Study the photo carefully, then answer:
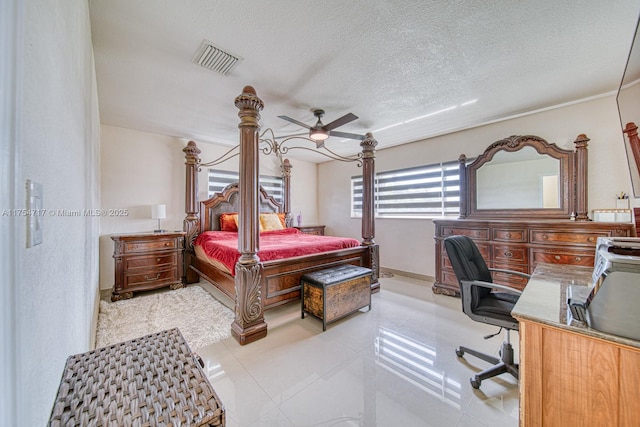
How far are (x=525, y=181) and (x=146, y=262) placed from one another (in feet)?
18.7

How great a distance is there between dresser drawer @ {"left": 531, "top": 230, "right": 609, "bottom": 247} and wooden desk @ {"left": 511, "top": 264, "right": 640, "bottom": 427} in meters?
2.43

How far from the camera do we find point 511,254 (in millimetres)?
3225

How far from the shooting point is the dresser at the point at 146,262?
3.48 metres

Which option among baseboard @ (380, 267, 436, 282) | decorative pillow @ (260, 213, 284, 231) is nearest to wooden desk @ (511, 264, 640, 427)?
baseboard @ (380, 267, 436, 282)

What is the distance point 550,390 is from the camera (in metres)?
1.04

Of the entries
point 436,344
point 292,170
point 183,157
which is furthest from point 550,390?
point 292,170

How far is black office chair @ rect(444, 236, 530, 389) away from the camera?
181 centimetres

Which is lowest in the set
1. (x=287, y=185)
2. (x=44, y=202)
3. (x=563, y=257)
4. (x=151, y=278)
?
(x=151, y=278)

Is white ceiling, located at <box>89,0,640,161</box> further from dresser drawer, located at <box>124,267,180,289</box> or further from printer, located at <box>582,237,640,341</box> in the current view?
dresser drawer, located at <box>124,267,180,289</box>

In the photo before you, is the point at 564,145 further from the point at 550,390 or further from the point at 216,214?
the point at 216,214

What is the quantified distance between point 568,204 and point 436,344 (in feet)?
8.54

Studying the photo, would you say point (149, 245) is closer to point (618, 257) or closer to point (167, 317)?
point (167, 317)

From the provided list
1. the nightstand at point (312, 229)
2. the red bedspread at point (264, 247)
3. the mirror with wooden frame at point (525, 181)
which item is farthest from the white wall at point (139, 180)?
the mirror with wooden frame at point (525, 181)

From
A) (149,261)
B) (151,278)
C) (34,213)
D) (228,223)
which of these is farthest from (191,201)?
(34,213)
